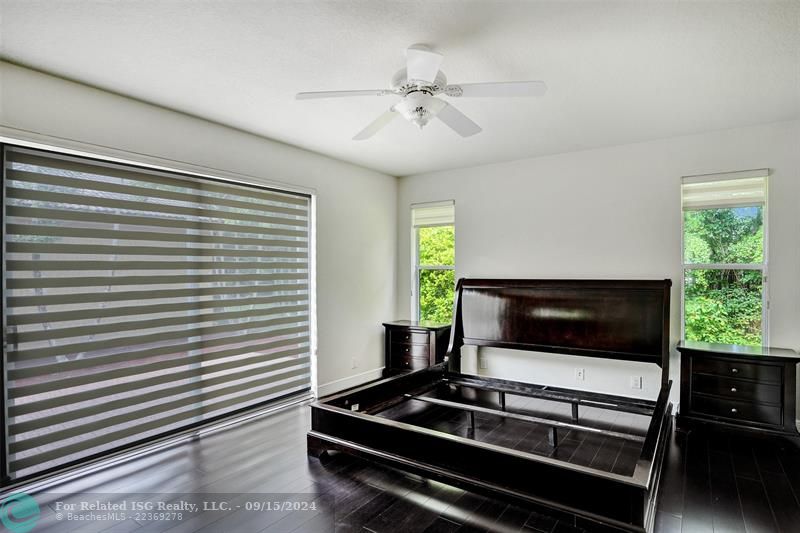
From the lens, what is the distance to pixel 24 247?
2.51 metres

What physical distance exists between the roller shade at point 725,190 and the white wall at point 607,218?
2.8 inches

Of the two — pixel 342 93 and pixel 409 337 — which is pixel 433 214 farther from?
pixel 342 93

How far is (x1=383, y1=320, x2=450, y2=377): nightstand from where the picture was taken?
4.72m

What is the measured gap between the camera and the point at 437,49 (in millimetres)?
2287

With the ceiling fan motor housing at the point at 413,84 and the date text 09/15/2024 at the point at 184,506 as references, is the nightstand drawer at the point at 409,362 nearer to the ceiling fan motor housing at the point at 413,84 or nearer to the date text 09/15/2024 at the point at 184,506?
the date text 09/15/2024 at the point at 184,506

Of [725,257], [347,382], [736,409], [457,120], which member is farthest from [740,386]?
[347,382]

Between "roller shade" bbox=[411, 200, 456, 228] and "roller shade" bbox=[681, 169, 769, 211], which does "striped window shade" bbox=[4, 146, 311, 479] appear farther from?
"roller shade" bbox=[681, 169, 769, 211]

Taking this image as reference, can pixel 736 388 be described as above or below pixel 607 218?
below

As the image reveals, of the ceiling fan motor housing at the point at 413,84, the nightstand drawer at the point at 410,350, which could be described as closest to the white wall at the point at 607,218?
the nightstand drawer at the point at 410,350

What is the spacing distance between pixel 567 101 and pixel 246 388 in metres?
3.60

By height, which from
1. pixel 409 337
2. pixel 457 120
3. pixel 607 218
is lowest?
pixel 409 337

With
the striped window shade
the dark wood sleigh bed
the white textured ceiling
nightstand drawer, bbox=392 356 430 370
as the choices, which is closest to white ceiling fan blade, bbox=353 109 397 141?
the white textured ceiling

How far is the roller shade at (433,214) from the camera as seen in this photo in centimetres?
518

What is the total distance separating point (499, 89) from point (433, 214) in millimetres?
3223
